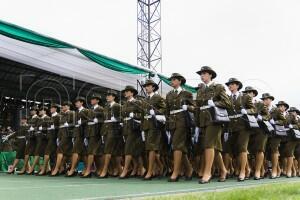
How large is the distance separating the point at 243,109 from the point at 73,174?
373 cm

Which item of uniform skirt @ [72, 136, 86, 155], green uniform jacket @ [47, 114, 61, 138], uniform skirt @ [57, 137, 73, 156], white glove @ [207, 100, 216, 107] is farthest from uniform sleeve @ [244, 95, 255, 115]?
green uniform jacket @ [47, 114, 61, 138]

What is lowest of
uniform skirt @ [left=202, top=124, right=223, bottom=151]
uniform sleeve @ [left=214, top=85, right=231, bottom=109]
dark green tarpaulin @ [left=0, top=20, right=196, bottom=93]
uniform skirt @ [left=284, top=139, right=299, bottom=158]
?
uniform skirt @ [left=284, top=139, right=299, bottom=158]

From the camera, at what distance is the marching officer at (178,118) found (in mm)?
7406

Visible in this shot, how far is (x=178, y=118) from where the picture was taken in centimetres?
748

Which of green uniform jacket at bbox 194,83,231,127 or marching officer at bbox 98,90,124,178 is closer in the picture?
green uniform jacket at bbox 194,83,231,127

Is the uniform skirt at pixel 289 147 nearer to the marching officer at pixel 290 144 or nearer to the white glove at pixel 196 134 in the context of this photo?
the marching officer at pixel 290 144

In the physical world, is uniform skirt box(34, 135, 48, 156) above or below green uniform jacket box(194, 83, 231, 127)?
below

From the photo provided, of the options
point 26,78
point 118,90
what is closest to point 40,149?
point 118,90

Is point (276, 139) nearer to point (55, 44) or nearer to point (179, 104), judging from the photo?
point (179, 104)

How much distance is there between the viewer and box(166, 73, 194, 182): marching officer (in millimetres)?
7406

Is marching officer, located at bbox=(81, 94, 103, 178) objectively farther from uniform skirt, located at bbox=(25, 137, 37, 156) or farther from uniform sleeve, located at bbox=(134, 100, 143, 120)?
uniform skirt, located at bbox=(25, 137, 37, 156)

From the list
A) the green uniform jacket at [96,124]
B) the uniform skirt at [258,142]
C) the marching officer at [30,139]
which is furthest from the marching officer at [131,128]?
the marching officer at [30,139]

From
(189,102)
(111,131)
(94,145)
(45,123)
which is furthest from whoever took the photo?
(45,123)

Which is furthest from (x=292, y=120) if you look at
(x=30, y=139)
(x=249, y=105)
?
(x=30, y=139)
